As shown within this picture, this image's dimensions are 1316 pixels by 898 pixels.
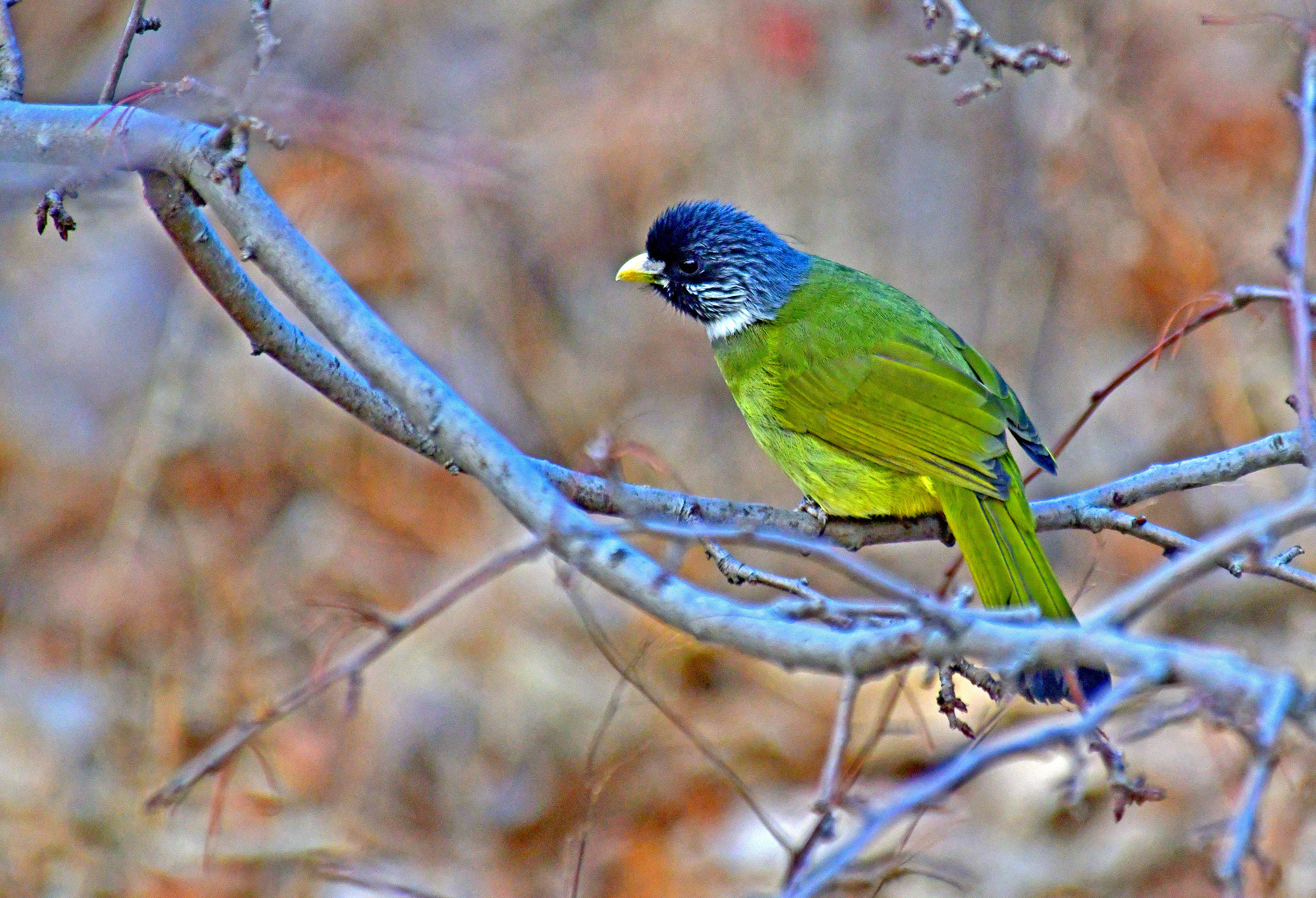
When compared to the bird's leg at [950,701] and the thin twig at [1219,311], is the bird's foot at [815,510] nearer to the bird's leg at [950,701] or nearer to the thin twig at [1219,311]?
the thin twig at [1219,311]

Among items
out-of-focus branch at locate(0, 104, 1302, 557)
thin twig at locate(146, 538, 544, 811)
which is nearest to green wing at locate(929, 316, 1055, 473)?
out-of-focus branch at locate(0, 104, 1302, 557)

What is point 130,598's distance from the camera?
618cm

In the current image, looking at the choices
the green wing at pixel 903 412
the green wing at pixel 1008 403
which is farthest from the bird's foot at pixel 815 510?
the green wing at pixel 1008 403

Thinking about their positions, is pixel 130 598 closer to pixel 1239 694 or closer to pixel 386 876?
pixel 386 876

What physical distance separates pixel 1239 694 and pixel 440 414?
47.5 inches

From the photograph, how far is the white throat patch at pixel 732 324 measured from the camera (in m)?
4.44

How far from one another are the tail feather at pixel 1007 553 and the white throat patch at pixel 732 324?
1124 mm

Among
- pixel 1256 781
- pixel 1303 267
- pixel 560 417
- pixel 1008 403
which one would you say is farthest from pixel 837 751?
pixel 560 417

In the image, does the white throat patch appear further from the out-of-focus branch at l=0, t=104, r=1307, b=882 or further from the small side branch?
the small side branch

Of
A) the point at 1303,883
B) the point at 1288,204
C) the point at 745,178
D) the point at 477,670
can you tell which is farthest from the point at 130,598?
the point at 1288,204

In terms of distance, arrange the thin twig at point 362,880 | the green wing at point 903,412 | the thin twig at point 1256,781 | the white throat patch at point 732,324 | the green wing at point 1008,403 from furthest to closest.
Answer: the white throat patch at point 732,324 < the green wing at point 1008,403 < the green wing at point 903,412 < the thin twig at point 362,880 < the thin twig at point 1256,781

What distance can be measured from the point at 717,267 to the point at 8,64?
8.55 feet

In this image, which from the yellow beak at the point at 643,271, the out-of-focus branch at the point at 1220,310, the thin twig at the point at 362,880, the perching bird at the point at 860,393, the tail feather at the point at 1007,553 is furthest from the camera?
the yellow beak at the point at 643,271

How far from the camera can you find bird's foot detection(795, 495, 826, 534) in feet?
12.7
